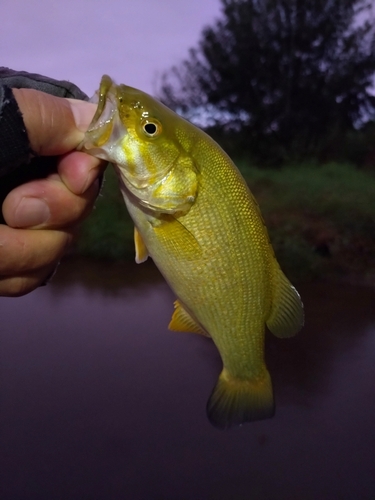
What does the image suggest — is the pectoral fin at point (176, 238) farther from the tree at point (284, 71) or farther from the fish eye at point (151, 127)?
the tree at point (284, 71)

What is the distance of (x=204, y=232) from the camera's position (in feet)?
4.92

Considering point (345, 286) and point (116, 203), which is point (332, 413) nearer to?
point (345, 286)

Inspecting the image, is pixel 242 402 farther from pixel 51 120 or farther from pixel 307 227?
pixel 307 227

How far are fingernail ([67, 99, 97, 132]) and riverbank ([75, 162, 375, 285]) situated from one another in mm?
6001

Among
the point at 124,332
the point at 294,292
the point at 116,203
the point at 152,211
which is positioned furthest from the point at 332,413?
the point at 116,203

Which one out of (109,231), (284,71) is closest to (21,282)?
(109,231)

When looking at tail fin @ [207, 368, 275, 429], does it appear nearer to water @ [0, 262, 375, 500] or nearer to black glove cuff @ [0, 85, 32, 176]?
black glove cuff @ [0, 85, 32, 176]

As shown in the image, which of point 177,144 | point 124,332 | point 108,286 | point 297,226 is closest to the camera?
point 177,144

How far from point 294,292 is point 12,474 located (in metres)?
2.90

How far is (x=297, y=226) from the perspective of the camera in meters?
8.43

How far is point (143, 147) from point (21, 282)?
0.70 meters

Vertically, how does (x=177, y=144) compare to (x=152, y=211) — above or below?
above

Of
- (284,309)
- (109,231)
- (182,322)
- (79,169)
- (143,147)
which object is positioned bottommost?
(109,231)

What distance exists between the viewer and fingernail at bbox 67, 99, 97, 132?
1.45m
